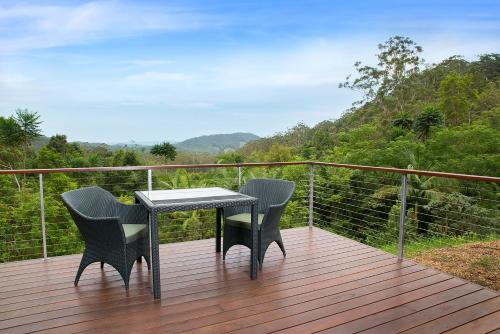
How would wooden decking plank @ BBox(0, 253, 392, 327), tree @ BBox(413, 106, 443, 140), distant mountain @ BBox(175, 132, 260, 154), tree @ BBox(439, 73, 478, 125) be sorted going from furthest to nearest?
distant mountain @ BBox(175, 132, 260, 154) → tree @ BBox(439, 73, 478, 125) → tree @ BBox(413, 106, 443, 140) → wooden decking plank @ BBox(0, 253, 392, 327)

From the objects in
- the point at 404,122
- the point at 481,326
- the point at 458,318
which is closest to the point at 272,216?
the point at 458,318

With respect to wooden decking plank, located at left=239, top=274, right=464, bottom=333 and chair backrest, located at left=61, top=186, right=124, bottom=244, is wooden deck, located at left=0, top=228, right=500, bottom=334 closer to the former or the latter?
wooden decking plank, located at left=239, top=274, right=464, bottom=333

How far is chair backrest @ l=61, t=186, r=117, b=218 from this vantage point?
3.14 m

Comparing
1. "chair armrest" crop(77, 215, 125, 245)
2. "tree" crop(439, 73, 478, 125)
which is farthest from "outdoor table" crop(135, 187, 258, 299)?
"tree" crop(439, 73, 478, 125)

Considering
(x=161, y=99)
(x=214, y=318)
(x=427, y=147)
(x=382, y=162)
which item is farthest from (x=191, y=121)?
(x=214, y=318)

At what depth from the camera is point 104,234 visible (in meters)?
2.79

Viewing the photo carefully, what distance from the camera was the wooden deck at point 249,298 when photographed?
231 cm

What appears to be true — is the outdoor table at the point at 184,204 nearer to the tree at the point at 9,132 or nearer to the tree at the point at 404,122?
the tree at the point at 404,122

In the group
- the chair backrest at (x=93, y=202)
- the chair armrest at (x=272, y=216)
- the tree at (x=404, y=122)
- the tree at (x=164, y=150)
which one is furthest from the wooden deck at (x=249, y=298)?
the tree at (x=164, y=150)

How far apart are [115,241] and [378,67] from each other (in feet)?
68.6

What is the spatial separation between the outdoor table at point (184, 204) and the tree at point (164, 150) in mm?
16664

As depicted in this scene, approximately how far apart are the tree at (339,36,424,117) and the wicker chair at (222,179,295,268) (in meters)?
17.8

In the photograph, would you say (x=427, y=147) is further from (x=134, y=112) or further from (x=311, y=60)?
(x=134, y=112)

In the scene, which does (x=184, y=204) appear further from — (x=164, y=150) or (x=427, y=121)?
(x=164, y=150)
